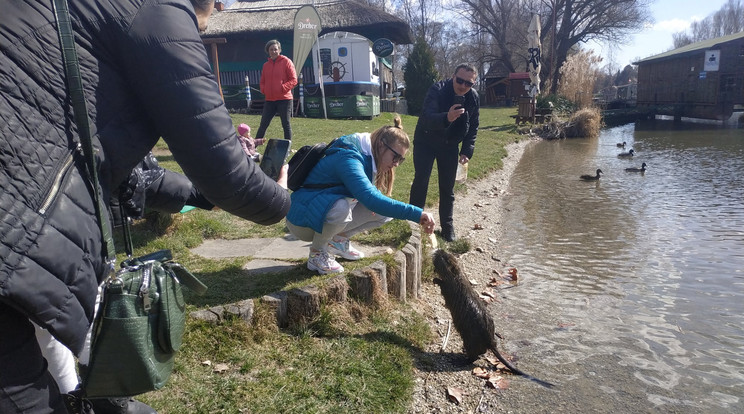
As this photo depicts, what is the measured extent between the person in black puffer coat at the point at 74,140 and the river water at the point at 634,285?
123 inches

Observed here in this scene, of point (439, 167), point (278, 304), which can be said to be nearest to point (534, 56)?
point (439, 167)

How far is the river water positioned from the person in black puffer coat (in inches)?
123

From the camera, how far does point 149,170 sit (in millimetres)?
2170

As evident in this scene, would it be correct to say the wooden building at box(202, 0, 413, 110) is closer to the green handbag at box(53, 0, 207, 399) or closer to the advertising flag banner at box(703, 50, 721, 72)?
the advertising flag banner at box(703, 50, 721, 72)

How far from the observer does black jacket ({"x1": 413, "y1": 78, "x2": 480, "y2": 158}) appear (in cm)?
587

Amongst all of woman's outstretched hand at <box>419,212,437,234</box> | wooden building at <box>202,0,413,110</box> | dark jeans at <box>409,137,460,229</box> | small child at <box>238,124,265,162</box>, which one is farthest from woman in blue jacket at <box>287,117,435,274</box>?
wooden building at <box>202,0,413,110</box>

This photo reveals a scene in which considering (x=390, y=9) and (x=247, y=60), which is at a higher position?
(x=390, y=9)

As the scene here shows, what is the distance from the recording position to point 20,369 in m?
1.33

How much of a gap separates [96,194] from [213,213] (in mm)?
4391

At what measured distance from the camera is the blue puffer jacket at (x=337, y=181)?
378cm

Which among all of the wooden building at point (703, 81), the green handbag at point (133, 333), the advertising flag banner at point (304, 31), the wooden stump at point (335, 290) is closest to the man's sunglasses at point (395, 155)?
the wooden stump at point (335, 290)

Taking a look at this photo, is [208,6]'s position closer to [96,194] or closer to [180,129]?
[180,129]

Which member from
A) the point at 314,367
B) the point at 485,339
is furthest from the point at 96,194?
the point at 485,339

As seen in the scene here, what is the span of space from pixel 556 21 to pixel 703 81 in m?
13.4
